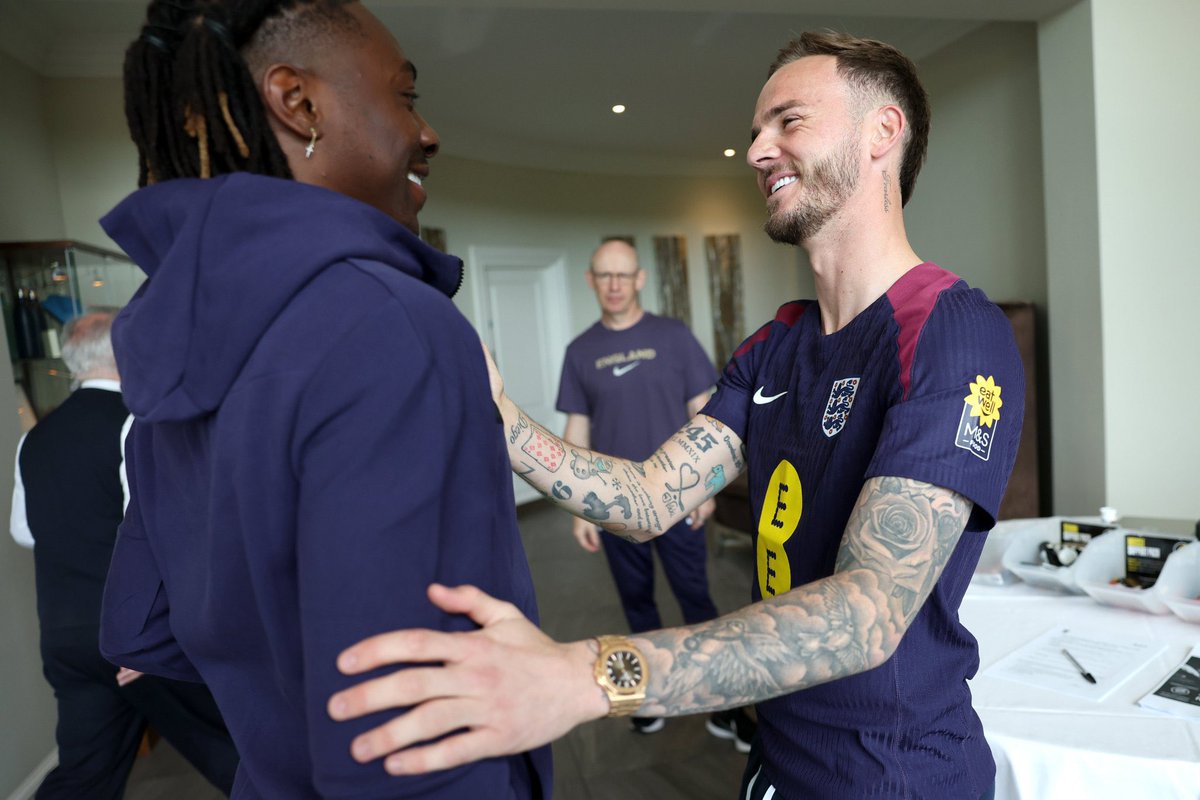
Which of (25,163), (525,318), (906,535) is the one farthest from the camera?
(525,318)

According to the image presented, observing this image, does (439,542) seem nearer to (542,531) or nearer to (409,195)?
(409,195)

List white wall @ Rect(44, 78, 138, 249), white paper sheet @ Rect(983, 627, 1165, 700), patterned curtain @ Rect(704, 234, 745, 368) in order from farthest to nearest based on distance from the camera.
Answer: patterned curtain @ Rect(704, 234, 745, 368) → white wall @ Rect(44, 78, 138, 249) → white paper sheet @ Rect(983, 627, 1165, 700)

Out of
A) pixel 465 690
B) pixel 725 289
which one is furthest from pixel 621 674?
pixel 725 289

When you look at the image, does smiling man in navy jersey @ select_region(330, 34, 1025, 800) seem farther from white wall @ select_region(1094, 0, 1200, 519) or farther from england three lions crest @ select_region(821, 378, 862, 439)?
white wall @ select_region(1094, 0, 1200, 519)

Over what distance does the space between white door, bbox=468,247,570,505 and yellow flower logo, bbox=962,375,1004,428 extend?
6.15 metres

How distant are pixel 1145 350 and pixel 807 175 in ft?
9.58

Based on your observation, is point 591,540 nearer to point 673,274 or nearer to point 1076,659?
point 1076,659

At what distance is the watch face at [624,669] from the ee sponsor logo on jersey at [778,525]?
1.52 feet

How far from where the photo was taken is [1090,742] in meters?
1.23

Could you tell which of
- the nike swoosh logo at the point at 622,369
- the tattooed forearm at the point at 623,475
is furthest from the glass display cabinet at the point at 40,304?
the tattooed forearm at the point at 623,475

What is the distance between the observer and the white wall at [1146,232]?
3229 mm

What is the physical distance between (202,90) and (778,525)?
935 mm

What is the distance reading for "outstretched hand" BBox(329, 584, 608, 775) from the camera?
581mm

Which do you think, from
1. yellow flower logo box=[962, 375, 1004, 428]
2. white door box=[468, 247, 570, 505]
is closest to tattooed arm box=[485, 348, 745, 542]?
yellow flower logo box=[962, 375, 1004, 428]
